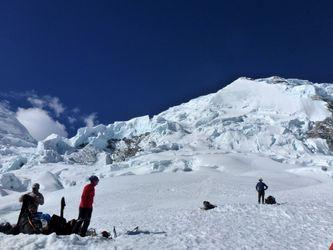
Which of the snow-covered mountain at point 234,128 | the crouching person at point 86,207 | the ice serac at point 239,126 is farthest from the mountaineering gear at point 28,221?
the ice serac at point 239,126

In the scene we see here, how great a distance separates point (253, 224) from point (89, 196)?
6.88 metres

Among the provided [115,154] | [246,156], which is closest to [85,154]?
[115,154]

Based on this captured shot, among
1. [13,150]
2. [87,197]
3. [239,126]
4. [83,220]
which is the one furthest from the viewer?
[13,150]

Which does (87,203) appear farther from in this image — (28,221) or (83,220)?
(28,221)

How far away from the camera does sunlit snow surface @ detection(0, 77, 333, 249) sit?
16984 mm

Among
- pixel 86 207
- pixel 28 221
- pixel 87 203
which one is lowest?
pixel 28 221

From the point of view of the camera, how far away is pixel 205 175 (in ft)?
233

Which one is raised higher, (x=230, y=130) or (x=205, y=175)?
(x=230, y=130)

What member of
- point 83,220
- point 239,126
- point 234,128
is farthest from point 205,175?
point 239,126

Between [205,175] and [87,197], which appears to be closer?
[87,197]

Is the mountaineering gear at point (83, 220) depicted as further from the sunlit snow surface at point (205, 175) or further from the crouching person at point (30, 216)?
the crouching person at point (30, 216)

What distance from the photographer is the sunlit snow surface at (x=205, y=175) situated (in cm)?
1698

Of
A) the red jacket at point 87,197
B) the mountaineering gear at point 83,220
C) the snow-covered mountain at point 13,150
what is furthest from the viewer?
the snow-covered mountain at point 13,150

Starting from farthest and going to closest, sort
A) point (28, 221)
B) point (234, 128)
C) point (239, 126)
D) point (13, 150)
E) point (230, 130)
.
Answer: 1. point (13, 150)
2. point (239, 126)
3. point (234, 128)
4. point (230, 130)
5. point (28, 221)
